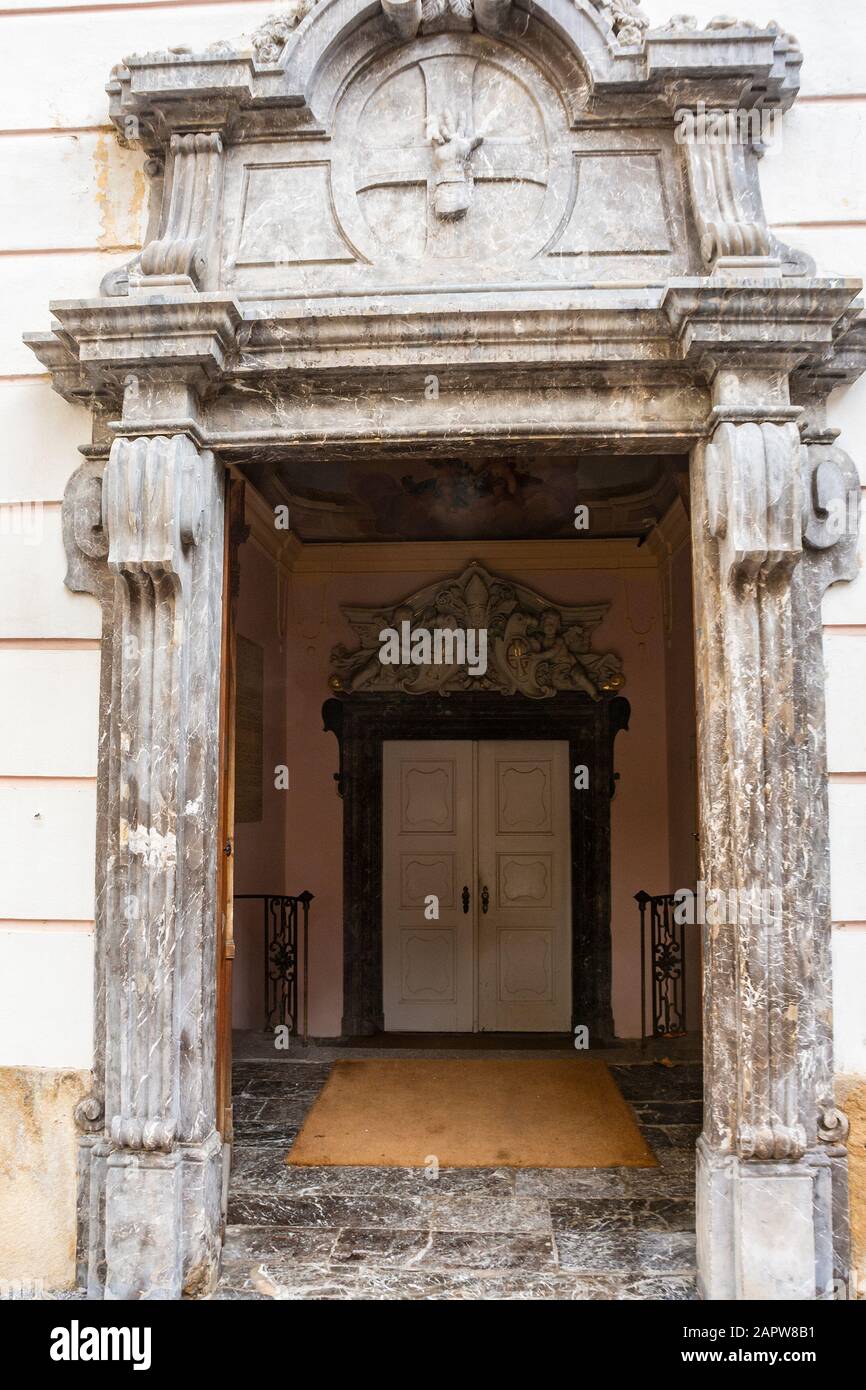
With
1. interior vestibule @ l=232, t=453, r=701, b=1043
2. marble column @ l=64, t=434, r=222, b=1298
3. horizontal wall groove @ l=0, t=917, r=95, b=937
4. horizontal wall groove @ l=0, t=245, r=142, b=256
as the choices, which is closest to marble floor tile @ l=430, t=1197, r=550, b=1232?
marble column @ l=64, t=434, r=222, b=1298

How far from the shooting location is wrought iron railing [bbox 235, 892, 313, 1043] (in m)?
6.94

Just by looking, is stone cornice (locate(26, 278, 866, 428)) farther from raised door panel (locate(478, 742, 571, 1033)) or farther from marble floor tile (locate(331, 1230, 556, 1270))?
raised door panel (locate(478, 742, 571, 1033))

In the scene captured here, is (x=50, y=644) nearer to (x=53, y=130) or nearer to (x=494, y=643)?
(x=53, y=130)

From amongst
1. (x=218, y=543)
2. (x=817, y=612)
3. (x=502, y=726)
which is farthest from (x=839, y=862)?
(x=502, y=726)

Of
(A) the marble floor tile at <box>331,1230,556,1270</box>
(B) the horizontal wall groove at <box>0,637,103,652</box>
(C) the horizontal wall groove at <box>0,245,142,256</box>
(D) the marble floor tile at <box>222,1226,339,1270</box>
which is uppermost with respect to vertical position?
(C) the horizontal wall groove at <box>0,245,142,256</box>

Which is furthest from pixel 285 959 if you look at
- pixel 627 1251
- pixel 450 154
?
pixel 450 154

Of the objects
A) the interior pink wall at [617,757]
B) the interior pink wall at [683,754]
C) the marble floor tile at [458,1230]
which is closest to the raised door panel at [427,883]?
the interior pink wall at [617,757]

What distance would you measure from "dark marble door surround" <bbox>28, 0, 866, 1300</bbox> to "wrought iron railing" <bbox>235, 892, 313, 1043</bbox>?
12.4 feet

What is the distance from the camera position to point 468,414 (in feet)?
10.5

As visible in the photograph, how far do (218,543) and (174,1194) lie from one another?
6.90 ft

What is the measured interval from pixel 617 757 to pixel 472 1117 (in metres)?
3.22

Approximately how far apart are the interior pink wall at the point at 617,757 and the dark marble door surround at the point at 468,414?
155 inches

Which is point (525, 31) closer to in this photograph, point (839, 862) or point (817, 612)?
point (817, 612)

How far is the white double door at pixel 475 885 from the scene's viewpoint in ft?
23.6
